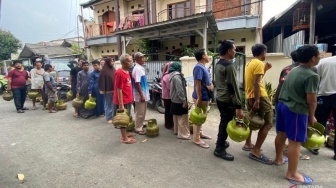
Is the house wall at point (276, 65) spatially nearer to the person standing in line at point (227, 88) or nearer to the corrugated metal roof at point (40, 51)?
the person standing in line at point (227, 88)

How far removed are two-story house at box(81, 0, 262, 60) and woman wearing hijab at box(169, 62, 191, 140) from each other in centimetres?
526

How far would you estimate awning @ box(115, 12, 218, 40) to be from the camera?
906 centimetres

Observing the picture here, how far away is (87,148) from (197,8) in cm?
1182

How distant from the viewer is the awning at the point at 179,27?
9059 millimetres

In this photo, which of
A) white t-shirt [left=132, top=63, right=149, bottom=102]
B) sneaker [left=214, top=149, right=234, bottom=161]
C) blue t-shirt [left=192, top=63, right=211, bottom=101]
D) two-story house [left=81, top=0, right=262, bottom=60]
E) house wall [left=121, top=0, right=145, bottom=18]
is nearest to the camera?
sneaker [left=214, top=149, right=234, bottom=161]

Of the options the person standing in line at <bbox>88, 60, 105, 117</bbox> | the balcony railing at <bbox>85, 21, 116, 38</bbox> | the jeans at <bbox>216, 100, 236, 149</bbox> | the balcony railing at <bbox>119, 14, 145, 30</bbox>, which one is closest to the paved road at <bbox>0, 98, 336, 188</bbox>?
the jeans at <bbox>216, 100, 236, 149</bbox>

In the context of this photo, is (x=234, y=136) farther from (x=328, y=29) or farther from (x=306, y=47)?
(x=328, y=29)

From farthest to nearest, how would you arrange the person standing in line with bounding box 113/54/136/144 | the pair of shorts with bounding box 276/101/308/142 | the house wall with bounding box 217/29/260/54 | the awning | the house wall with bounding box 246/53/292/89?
1. the house wall with bounding box 217/29/260/54
2. the awning
3. the house wall with bounding box 246/53/292/89
4. the person standing in line with bounding box 113/54/136/144
5. the pair of shorts with bounding box 276/101/308/142

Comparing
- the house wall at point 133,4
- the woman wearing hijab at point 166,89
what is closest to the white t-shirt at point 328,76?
the woman wearing hijab at point 166,89

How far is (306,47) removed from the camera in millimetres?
2568

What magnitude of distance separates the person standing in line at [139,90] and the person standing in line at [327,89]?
3.20 metres

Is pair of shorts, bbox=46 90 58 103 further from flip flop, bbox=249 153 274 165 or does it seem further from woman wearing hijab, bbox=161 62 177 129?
flip flop, bbox=249 153 274 165

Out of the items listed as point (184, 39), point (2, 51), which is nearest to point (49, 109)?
point (184, 39)

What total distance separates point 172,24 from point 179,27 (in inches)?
19.0
